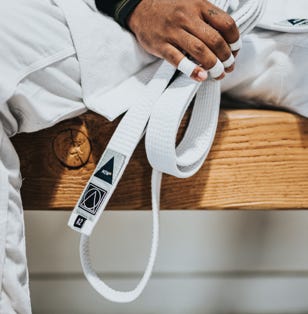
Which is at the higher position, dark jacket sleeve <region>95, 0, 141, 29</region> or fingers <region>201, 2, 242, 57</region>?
fingers <region>201, 2, 242, 57</region>

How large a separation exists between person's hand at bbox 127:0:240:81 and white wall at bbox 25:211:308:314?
19.9 inches

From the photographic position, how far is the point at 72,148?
22.4 inches

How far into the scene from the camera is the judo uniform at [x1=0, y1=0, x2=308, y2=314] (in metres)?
0.49

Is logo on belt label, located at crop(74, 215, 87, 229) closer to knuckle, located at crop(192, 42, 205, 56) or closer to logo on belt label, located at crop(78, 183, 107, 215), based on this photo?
logo on belt label, located at crop(78, 183, 107, 215)

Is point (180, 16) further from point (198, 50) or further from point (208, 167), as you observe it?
point (208, 167)

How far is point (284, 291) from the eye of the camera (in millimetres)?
1028

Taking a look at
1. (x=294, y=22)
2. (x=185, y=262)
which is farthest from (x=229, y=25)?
(x=185, y=262)

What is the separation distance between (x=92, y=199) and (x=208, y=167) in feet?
0.42

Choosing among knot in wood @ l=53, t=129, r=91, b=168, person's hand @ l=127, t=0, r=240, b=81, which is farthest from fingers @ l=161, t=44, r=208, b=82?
knot in wood @ l=53, t=129, r=91, b=168

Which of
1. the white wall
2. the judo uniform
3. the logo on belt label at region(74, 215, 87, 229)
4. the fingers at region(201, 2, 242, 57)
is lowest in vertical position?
the white wall

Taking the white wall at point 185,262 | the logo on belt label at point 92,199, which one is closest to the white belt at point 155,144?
the logo on belt label at point 92,199

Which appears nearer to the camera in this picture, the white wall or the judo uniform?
the judo uniform

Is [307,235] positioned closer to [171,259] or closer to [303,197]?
[171,259]

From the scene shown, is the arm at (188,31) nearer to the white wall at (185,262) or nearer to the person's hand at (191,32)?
the person's hand at (191,32)
